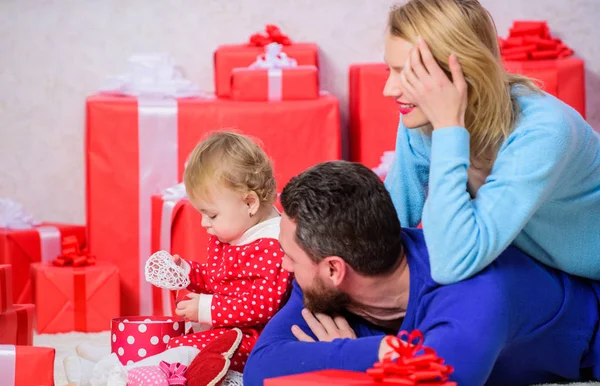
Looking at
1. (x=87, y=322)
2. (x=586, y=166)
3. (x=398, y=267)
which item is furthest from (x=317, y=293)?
(x=87, y=322)

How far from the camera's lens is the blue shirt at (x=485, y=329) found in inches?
51.3

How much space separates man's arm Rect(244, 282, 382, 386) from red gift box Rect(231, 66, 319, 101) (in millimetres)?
1254

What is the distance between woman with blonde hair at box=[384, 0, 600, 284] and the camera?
4.45 ft

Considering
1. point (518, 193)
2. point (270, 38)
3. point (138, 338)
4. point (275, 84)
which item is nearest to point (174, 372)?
point (138, 338)

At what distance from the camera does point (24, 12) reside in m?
3.04

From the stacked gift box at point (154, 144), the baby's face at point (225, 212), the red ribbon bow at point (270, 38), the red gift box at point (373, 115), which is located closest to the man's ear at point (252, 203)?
the baby's face at point (225, 212)

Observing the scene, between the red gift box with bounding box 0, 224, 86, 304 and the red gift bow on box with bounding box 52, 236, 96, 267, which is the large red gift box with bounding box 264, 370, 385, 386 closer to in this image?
the red gift bow on box with bounding box 52, 236, 96, 267

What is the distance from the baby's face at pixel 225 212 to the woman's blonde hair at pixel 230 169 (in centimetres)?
1

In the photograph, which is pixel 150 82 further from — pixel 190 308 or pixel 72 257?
pixel 190 308

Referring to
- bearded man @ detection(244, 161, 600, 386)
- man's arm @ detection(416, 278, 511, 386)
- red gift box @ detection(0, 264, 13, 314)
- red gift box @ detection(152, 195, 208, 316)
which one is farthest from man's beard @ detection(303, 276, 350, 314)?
red gift box @ detection(152, 195, 208, 316)

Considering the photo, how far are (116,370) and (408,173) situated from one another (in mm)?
663

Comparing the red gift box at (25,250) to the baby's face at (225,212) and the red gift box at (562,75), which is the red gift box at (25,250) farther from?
the red gift box at (562,75)

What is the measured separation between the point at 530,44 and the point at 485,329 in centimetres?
174

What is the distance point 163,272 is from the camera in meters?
1.70
